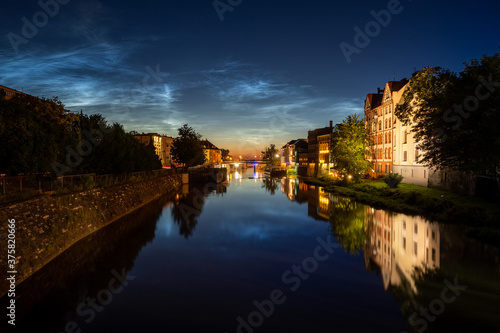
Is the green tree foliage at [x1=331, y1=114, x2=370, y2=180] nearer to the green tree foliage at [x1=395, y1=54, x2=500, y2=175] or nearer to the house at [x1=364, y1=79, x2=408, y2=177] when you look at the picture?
the house at [x1=364, y1=79, x2=408, y2=177]

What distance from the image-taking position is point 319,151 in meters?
93.6

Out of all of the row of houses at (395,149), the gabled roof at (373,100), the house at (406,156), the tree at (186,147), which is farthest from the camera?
the tree at (186,147)

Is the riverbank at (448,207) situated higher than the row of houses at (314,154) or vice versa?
the row of houses at (314,154)

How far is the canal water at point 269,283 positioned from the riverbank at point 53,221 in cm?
64

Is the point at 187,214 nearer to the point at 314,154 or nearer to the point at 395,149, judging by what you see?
the point at 395,149

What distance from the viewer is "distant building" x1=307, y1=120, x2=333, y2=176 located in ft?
279

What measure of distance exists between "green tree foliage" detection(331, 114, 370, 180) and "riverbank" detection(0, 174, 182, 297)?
35023mm

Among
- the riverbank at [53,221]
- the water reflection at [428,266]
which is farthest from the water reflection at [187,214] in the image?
the water reflection at [428,266]

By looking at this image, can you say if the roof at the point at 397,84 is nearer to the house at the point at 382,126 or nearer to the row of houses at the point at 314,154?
the house at the point at 382,126

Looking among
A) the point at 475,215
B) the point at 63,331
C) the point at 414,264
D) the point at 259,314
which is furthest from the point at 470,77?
the point at 63,331

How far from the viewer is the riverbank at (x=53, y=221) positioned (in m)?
13.1

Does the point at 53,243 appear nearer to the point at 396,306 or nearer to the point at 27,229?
the point at 27,229

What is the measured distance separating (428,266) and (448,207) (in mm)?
13091

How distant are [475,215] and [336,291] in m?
15.3
